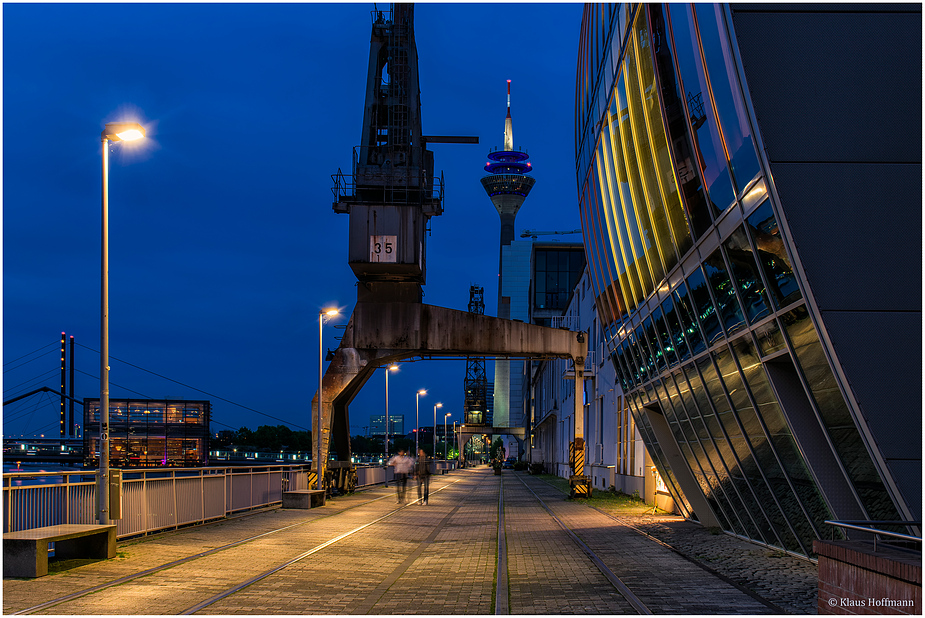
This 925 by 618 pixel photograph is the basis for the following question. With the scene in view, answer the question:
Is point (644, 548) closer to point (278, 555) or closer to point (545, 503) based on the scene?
point (278, 555)

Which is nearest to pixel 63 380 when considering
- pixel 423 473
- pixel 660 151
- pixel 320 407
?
pixel 320 407

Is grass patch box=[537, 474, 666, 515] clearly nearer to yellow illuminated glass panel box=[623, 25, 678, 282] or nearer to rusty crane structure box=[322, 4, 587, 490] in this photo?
rusty crane structure box=[322, 4, 587, 490]

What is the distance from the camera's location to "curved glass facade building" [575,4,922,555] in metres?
9.34

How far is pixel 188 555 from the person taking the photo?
1360cm

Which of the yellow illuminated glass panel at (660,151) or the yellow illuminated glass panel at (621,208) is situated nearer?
the yellow illuminated glass panel at (660,151)

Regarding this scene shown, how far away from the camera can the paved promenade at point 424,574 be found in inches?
366

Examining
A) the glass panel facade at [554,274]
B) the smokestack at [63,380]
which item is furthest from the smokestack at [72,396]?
the glass panel facade at [554,274]

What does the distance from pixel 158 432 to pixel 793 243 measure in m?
84.9

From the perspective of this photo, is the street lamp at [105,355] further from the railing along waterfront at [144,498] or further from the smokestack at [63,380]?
the smokestack at [63,380]

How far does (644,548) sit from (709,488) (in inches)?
114

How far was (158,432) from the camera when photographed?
85000mm

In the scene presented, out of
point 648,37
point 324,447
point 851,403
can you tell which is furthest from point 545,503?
point 851,403

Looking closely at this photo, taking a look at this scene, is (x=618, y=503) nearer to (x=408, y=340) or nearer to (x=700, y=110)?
(x=408, y=340)

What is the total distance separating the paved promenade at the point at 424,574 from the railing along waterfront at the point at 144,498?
604mm
